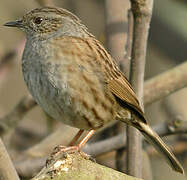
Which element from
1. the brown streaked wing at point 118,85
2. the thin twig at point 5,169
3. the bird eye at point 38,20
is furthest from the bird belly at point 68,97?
the thin twig at point 5,169

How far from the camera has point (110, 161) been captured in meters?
5.11

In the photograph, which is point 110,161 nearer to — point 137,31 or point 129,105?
point 129,105

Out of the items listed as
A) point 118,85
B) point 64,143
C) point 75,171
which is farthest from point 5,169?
point 64,143

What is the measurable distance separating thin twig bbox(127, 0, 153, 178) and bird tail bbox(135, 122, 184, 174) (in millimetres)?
245

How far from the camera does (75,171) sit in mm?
2688

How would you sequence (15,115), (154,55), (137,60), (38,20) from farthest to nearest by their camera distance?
(154,55) < (15,115) < (38,20) < (137,60)

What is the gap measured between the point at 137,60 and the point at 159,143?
2.95 ft

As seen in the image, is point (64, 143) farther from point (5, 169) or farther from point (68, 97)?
point (5, 169)

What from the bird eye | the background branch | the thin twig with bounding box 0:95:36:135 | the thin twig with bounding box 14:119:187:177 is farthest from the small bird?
the thin twig with bounding box 0:95:36:135

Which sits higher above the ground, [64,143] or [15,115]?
[15,115]

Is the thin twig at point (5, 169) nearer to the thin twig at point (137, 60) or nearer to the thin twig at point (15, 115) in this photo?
the thin twig at point (137, 60)

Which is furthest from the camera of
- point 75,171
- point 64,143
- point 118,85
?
point 64,143

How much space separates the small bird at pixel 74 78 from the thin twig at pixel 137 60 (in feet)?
0.71

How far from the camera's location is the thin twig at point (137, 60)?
331cm
